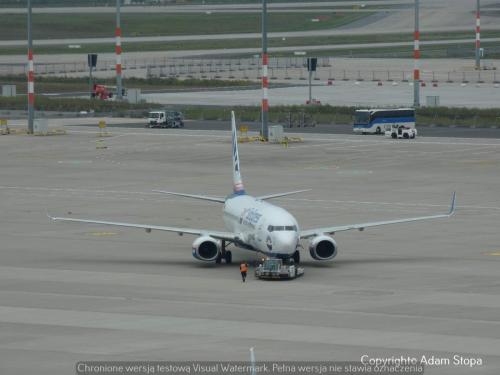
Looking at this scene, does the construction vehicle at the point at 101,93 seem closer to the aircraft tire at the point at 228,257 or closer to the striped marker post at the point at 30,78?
the striped marker post at the point at 30,78

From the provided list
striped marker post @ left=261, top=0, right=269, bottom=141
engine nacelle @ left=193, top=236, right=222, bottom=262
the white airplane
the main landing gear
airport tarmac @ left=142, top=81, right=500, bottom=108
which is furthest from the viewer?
airport tarmac @ left=142, top=81, right=500, bottom=108

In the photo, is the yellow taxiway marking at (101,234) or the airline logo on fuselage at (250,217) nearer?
the airline logo on fuselage at (250,217)

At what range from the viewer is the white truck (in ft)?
426

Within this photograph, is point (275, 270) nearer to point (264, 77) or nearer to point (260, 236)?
point (260, 236)

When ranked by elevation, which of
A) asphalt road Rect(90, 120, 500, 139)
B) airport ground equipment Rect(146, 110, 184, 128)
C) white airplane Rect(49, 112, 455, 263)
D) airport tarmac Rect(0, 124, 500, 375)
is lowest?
airport tarmac Rect(0, 124, 500, 375)

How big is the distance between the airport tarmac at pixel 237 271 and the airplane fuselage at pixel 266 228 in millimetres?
1441

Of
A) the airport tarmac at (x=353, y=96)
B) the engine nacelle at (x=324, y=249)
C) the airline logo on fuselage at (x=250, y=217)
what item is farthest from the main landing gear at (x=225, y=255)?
the airport tarmac at (x=353, y=96)

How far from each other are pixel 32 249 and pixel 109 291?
502 inches

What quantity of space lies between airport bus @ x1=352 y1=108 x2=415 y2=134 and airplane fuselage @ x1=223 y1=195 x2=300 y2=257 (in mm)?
70491

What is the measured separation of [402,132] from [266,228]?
72286 millimetres

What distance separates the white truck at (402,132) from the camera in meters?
130

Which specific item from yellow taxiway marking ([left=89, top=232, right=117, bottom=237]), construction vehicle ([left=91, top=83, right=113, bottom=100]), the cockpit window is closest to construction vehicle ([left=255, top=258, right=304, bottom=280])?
the cockpit window

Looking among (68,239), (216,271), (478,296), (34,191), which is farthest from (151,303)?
(34,191)

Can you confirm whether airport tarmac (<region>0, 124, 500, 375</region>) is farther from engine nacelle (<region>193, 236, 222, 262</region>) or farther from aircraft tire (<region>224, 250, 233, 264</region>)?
aircraft tire (<region>224, 250, 233, 264</region>)
